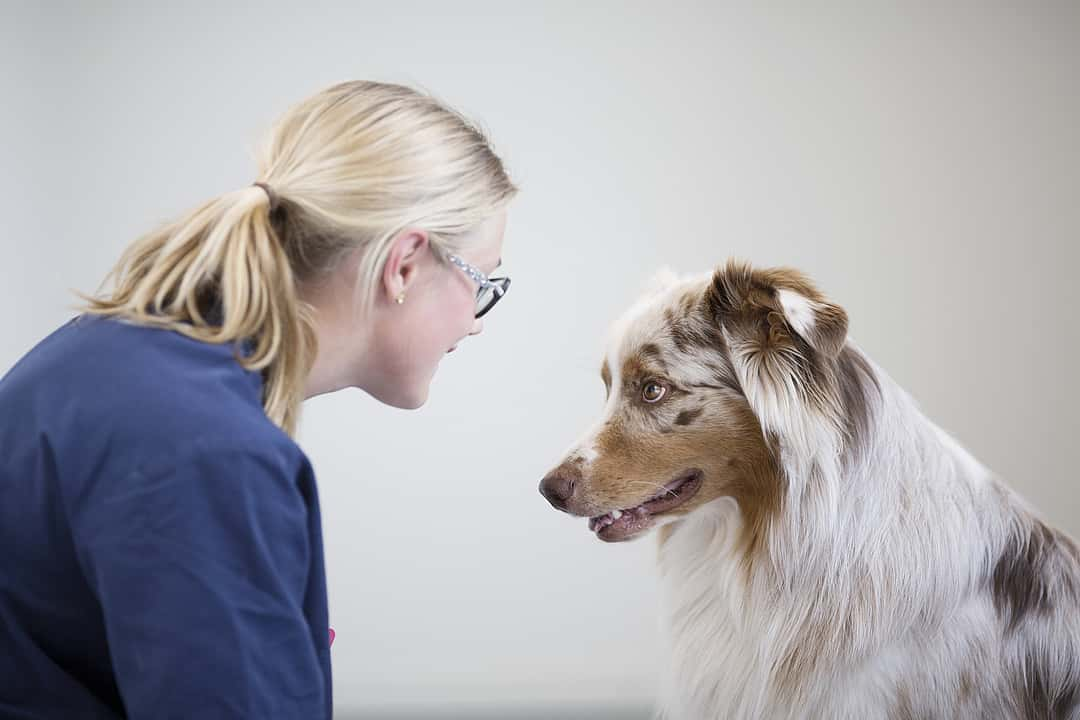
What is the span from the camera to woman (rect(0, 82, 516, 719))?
3.69 ft

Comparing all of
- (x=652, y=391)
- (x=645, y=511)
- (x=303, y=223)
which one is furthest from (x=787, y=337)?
(x=303, y=223)

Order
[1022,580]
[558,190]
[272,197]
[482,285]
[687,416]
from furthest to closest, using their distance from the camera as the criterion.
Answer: [558,190], [687,416], [1022,580], [482,285], [272,197]

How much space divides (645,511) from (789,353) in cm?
40

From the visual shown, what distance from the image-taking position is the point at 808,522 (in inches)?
73.9

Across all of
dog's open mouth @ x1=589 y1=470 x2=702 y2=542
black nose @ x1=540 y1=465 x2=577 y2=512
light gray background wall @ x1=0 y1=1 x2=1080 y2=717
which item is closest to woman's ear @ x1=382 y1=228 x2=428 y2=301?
black nose @ x1=540 y1=465 x2=577 y2=512

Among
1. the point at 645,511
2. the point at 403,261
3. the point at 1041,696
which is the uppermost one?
the point at 403,261

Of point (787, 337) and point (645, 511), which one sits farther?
point (645, 511)

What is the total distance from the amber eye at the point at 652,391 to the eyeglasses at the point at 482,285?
1.33 feet

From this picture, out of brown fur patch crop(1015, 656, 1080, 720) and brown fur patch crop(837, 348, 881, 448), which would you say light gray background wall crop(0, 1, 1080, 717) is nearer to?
brown fur patch crop(837, 348, 881, 448)

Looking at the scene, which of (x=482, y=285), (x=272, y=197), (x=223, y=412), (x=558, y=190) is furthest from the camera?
(x=558, y=190)

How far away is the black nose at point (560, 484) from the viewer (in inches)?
78.9

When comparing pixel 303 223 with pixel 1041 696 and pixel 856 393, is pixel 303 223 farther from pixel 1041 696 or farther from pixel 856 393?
pixel 1041 696

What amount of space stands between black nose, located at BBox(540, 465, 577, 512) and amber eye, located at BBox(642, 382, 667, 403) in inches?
7.7

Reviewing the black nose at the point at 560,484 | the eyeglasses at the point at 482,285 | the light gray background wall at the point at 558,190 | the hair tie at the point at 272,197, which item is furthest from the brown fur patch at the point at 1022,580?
the light gray background wall at the point at 558,190
